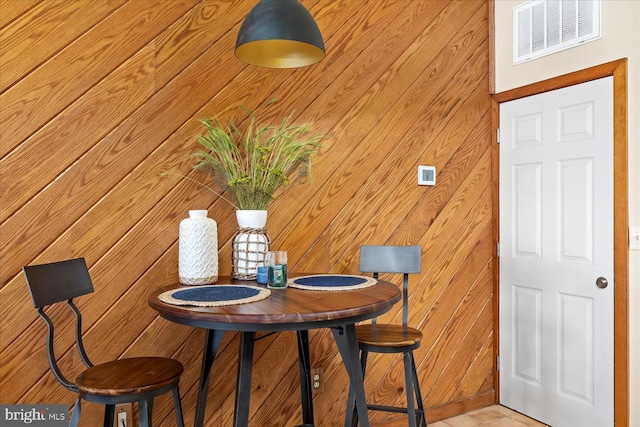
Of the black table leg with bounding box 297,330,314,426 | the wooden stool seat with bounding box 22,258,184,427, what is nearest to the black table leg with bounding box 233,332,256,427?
the wooden stool seat with bounding box 22,258,184,427

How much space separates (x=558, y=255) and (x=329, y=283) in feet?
5.50

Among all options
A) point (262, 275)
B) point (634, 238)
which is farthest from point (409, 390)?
point (634, 238)

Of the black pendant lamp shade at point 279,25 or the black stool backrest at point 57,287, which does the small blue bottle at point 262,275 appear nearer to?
the black stool backrest at point 57,287

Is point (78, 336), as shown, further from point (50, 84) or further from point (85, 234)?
point (50, 84)

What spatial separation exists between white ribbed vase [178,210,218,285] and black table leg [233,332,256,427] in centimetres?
47

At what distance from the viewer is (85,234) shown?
1.98 metres

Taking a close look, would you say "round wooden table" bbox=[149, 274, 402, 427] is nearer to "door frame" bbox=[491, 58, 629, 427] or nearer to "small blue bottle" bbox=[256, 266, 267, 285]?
"small blue bottle" bbox=[256, 266, 267, 285]

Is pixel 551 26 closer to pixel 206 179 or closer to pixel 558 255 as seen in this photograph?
pixel 558 255

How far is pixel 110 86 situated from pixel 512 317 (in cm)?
276

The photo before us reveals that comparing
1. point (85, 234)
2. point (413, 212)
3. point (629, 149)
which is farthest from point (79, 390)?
point (629, 149)

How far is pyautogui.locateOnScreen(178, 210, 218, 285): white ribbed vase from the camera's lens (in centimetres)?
189

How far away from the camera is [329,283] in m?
1.92

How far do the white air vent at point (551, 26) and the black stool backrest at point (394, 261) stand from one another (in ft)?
5.15

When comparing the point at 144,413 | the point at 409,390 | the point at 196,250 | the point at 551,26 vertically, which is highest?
the point at 551,26
